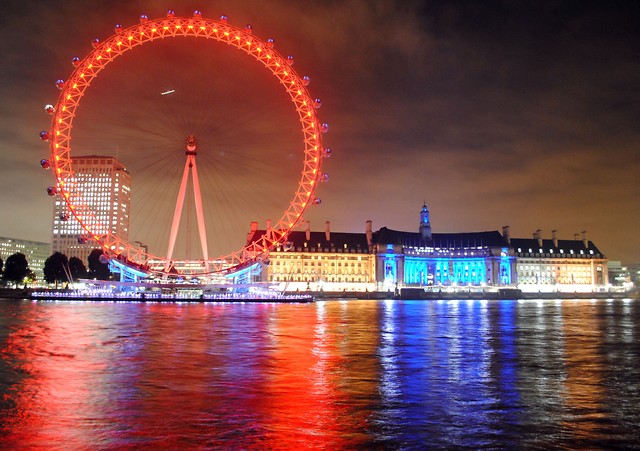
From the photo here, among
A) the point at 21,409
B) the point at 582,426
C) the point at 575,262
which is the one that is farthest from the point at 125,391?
the point at 575,262

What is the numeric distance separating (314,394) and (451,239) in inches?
7160

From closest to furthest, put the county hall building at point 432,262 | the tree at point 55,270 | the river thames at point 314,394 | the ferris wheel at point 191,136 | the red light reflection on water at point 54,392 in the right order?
the river thames at point 314,394, the red light reflection on water at point 54,392, the ferris wheel at point 191,136, the tree at point 55,270, the county hall building at point 432,262

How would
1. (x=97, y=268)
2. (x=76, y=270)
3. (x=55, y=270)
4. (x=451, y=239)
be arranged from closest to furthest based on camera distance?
(x=55, y=270)
(x=76, y=270)
(x=97, y=268)
(x=451, y=239)

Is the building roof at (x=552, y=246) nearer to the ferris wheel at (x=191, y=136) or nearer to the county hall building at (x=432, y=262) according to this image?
the county hall building at (x=432, y=262)

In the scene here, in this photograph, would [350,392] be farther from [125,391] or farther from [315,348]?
[315,348]

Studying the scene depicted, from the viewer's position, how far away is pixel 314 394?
17031 mm

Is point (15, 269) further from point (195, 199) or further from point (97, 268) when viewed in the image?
point (195, 199)

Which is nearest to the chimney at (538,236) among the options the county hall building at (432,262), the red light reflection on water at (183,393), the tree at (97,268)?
the county hall building at (432,262)

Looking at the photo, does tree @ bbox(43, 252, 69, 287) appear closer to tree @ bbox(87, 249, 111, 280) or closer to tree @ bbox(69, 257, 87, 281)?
tree @ bbox(69, 257, 87, 281)

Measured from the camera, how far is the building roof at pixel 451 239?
18688 cm

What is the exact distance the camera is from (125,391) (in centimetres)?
1755

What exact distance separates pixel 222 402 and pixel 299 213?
5548 centimetres

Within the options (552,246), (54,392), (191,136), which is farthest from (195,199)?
(552,246)

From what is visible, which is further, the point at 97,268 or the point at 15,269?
the point at 97,268
